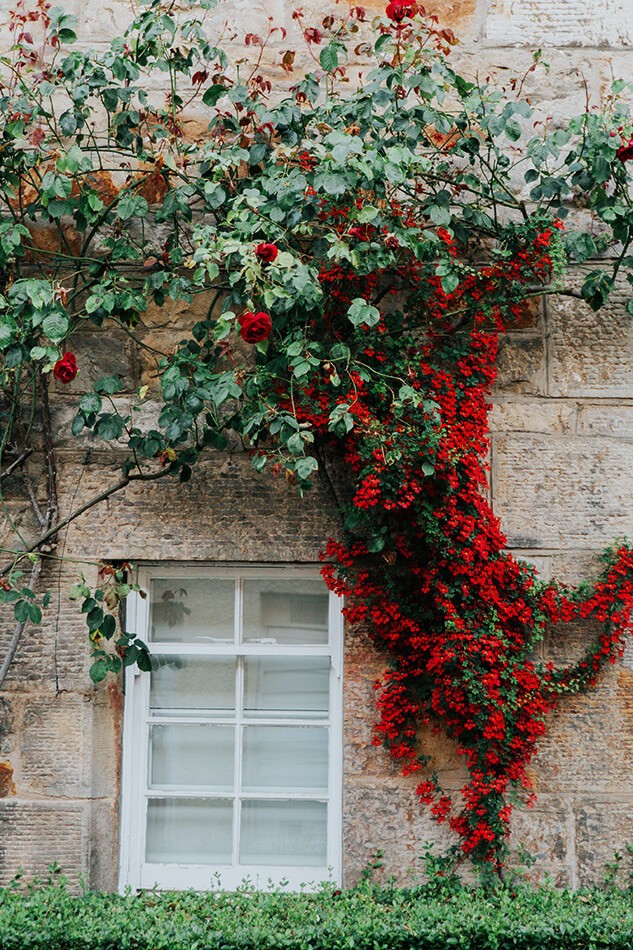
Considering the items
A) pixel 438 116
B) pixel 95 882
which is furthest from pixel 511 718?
pixel 438 116

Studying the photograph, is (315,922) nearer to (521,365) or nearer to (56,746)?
(56,746)

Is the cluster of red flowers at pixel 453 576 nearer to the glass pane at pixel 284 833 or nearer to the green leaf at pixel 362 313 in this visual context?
the green leaf at pixel 362 313

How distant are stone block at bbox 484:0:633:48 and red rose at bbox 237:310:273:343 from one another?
5.68ft

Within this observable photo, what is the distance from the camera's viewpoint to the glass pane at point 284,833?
367 cm

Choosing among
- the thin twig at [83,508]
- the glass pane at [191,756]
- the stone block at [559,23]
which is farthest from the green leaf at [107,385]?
the stone block at [559,23]

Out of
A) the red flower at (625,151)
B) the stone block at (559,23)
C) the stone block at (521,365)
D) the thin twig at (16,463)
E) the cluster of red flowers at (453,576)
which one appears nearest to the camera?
the red flower at (625,151)

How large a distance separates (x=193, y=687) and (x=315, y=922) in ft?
3.27

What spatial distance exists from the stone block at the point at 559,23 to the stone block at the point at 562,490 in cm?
157

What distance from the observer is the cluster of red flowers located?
343 centimetres

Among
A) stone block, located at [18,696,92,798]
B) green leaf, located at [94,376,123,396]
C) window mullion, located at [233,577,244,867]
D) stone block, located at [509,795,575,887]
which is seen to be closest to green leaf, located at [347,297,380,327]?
green leaf, located at [94,376,123,396]

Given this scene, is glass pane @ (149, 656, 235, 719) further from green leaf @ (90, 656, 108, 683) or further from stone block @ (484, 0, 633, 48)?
stone block @ (484, 0, 633, 48)

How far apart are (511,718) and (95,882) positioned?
5.22 feet

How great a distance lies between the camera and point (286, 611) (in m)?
3.79

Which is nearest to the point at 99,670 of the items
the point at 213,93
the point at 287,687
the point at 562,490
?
the point at 287,687
